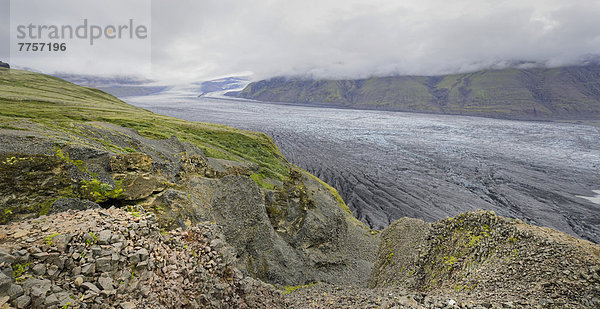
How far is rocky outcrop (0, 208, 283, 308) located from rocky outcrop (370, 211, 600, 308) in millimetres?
15062

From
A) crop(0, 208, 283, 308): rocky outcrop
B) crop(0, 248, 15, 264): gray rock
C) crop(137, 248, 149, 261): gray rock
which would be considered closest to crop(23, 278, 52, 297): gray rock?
crop(0, 208, 283, 308): rocky outcrop

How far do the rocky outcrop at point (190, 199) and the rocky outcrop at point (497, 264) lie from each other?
9154mm

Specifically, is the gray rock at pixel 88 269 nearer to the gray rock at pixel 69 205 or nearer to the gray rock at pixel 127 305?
the gray rock at pixel 127 305

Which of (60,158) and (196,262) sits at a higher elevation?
(60,158)

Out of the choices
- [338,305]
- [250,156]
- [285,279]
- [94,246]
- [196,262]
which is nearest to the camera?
[94,246]

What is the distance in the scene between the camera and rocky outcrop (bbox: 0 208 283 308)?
9695 millimetres

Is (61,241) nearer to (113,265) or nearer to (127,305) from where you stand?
(113,265)

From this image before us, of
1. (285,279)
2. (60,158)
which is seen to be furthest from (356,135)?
(60,158)

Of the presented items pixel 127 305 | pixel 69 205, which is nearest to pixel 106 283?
pixel 127 305

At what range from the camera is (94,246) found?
11.7m

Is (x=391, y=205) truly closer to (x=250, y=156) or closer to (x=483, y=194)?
(x=483, y=194)

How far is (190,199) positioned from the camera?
2394 cm

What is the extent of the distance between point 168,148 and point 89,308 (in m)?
41.3

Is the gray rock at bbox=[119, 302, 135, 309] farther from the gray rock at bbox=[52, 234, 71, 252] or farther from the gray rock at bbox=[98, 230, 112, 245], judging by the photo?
the gray rock at bbox=[52, 234, 71, 252]
